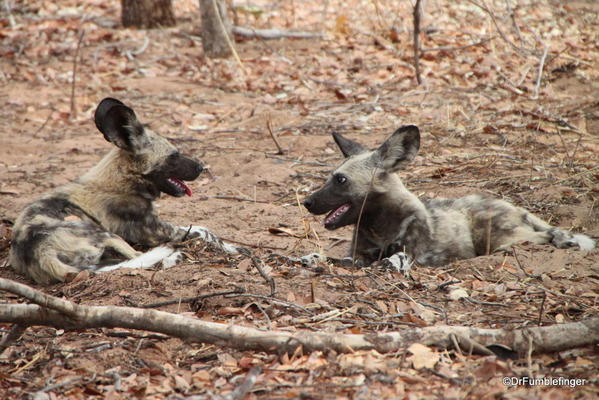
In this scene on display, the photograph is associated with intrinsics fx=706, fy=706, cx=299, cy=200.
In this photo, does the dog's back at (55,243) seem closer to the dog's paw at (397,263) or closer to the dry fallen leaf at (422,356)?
the dog's paw at (397,263)

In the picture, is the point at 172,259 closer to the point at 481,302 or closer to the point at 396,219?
the point at 396,219

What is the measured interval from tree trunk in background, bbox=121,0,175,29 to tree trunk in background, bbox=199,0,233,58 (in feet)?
5.38

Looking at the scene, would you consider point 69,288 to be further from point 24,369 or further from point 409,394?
point 409,394

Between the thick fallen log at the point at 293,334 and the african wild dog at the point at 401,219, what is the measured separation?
1846 mm

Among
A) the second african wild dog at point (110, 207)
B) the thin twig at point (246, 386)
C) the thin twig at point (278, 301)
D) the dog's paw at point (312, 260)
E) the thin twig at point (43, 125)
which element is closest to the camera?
the thin twig at point (246, 386)

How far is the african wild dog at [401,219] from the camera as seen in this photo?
4.58 metres

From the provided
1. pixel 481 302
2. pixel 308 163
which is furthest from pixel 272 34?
pixel 481 302

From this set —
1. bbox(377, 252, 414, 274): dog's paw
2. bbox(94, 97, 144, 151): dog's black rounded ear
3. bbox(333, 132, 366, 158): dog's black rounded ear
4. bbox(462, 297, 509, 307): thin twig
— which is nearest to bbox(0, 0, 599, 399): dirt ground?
bbox(462, 297, 509, 307): thin twig

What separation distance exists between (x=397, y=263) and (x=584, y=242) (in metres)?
1.21

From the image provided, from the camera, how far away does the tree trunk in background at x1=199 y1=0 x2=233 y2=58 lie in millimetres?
9055

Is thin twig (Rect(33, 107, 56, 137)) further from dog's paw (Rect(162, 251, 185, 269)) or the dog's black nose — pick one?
the dog's black nose

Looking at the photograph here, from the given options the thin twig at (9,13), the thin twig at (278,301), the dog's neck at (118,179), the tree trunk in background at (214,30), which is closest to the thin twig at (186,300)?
the thin twig at (278,301)

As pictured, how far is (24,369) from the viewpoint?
2.80m

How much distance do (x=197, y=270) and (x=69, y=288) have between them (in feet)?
2.29
